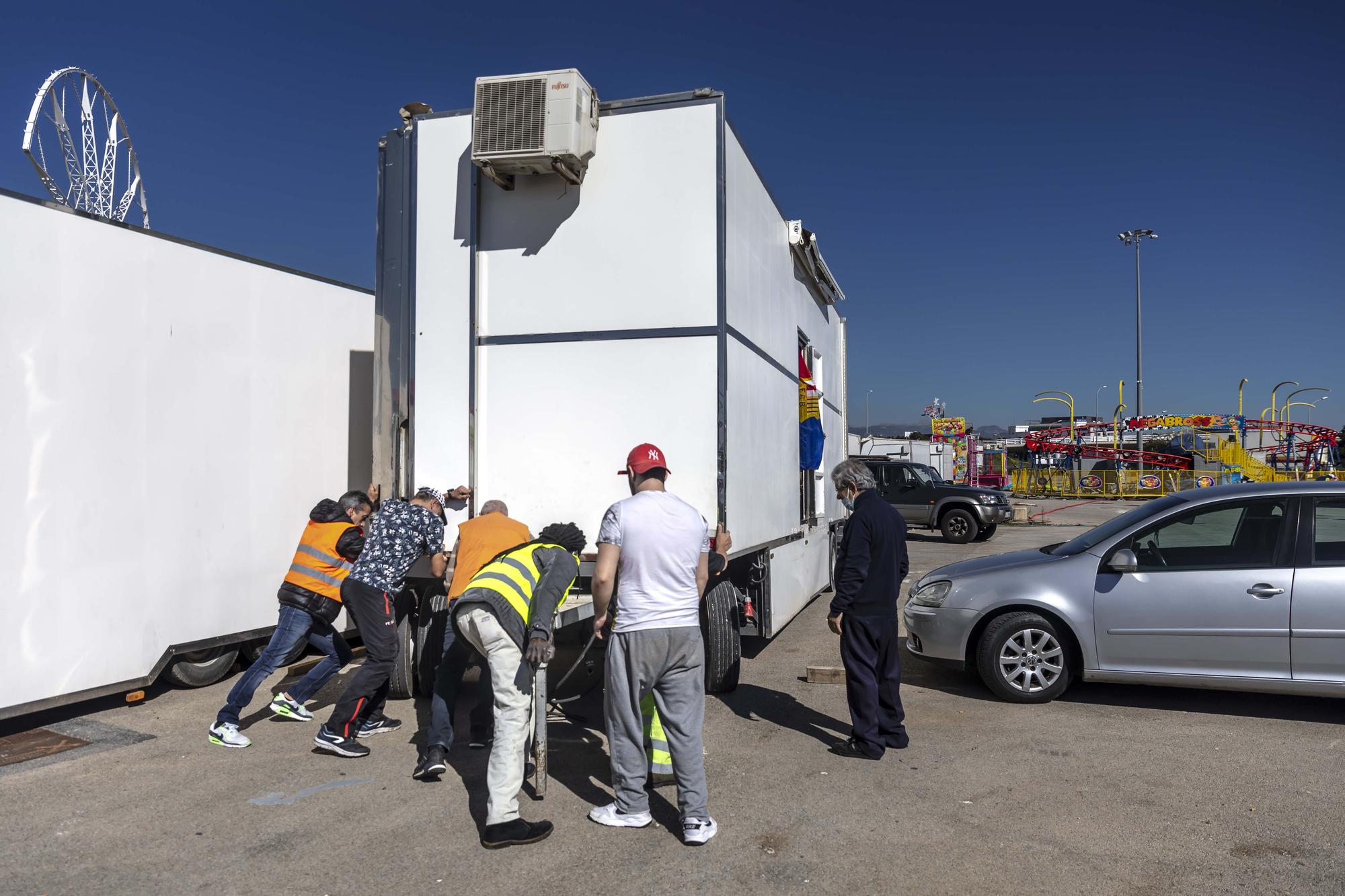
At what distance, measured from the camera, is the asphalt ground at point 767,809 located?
3623 millimetres

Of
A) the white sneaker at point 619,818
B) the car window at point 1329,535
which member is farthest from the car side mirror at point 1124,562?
the white sneaker at point 619,818

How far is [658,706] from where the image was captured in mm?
4047

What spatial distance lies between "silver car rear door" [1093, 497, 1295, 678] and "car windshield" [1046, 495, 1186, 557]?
15cm

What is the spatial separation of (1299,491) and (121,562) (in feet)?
25.5

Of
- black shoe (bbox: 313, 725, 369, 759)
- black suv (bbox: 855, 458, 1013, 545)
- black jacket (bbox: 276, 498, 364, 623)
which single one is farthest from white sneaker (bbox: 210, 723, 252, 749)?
black suv (bbox: 855, 458, 1013, 545)

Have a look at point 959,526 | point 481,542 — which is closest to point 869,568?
point 481,542

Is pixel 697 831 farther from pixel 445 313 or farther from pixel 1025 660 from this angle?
pixel 445 313

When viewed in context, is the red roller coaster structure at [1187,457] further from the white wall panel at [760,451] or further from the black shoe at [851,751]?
the black shoe at [851,751]

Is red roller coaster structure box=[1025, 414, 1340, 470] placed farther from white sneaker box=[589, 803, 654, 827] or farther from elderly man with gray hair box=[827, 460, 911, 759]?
white sneaker box=[589, 803, 654, 827]

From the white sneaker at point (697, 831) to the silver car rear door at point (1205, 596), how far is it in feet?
11.0

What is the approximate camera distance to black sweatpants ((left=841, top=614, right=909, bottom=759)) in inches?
199

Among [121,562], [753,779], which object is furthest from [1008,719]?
[121,562]

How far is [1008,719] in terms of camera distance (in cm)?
584

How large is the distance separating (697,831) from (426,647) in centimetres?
304
